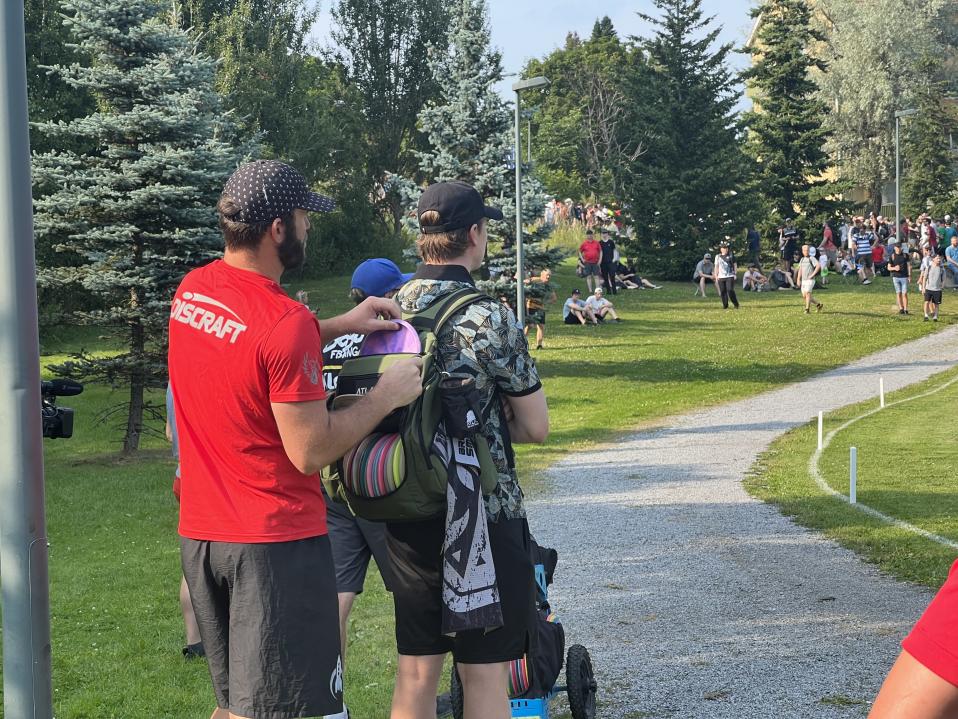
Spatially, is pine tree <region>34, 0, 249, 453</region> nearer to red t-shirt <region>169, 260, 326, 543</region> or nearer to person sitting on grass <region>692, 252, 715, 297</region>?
red t-shirt <region>169, 260, 326, 543</region>

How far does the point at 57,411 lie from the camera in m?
4.47

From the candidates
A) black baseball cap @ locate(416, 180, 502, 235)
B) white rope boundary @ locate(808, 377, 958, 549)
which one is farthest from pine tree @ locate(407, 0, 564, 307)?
black baseball cap @ locate(416, 180, 502, 235)

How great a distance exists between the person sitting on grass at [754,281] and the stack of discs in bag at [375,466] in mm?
36826

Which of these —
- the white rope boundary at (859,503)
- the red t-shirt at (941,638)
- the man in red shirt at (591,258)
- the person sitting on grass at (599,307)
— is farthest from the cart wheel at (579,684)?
the man in red shirt at (591,258)

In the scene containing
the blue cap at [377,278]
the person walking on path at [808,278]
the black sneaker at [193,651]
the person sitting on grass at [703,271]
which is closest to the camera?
the blue cap at [377,278]

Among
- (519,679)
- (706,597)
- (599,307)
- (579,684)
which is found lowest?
(706,597)

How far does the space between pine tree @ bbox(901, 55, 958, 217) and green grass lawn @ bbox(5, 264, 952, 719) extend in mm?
13749

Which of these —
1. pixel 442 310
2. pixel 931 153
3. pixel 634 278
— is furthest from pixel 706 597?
pixel 931 153

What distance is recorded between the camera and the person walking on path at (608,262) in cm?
3653

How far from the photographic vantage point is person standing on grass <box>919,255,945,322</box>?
100 ft

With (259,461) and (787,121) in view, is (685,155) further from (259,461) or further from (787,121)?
(259,461)

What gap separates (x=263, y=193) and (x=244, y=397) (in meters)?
0.57

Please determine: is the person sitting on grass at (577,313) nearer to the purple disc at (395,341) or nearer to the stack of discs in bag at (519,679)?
the stack of discs in bag at (519,679)

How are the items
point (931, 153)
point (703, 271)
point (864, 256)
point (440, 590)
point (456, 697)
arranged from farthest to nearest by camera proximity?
point (931, 153), point (864, 256), point (703, 271), point (456, 697), point (440, 590)
